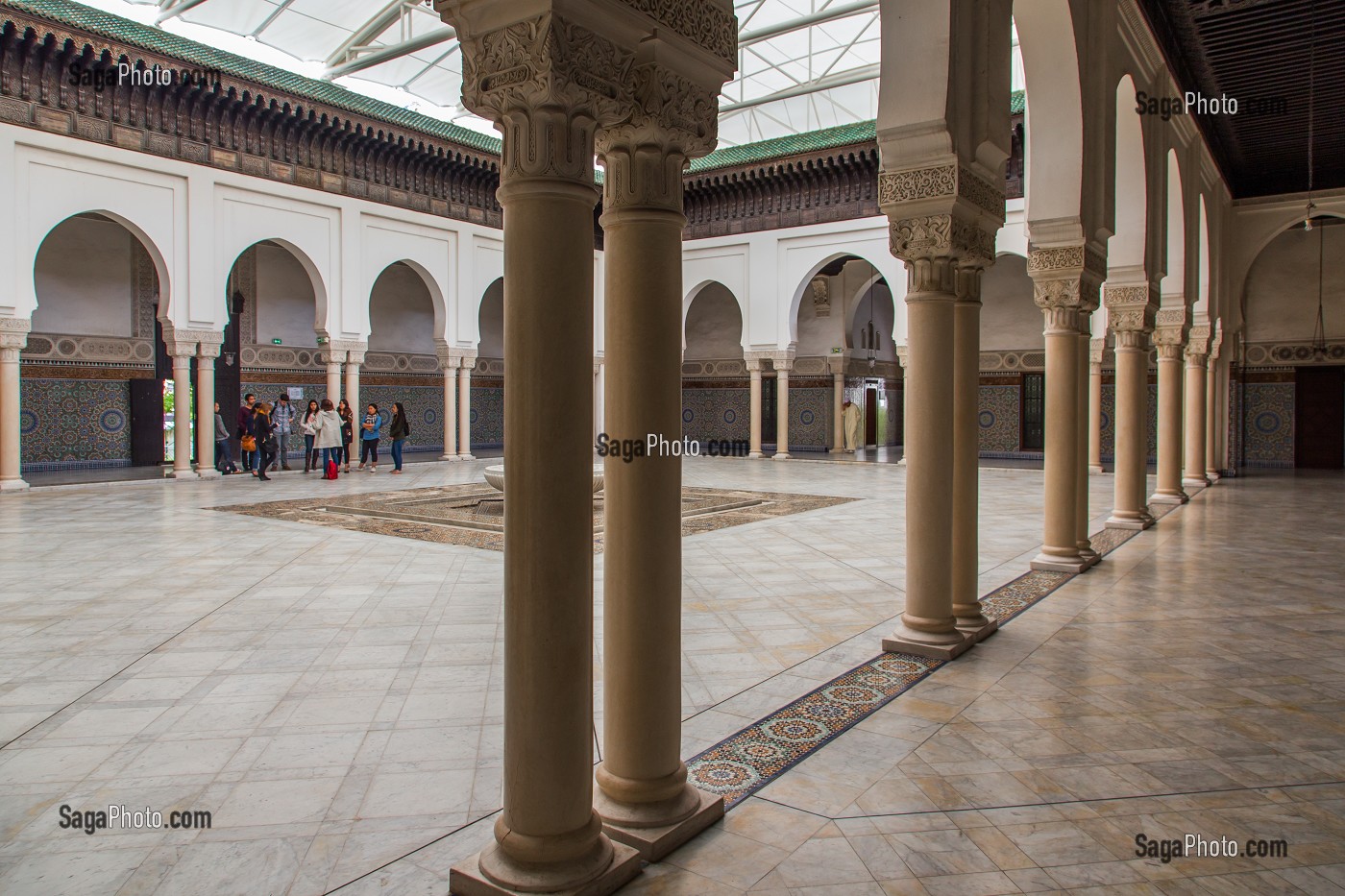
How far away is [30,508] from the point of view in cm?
888

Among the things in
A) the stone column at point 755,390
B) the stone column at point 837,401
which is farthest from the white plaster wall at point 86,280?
the stone column at point 837,401

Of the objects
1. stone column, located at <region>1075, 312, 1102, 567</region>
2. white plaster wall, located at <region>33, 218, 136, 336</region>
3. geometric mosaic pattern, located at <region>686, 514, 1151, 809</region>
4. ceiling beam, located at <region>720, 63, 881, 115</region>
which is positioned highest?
ceiling beam, located at <region>720, 63, 881, 115</region>

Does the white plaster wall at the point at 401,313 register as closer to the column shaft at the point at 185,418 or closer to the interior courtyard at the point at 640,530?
the interior courtyard at the point at 640,530

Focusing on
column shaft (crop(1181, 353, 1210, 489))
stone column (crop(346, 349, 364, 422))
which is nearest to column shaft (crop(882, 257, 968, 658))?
column shaft (crop(1181, 353, 1210, 489))

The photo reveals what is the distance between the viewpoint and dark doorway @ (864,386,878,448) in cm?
2186

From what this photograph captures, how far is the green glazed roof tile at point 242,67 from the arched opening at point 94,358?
2889mm

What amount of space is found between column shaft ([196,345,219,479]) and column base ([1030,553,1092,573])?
452 inches

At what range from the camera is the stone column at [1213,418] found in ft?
42.6

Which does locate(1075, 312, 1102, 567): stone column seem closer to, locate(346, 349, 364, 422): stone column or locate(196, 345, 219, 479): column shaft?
locate(196, 345, 219, 479): column shaft

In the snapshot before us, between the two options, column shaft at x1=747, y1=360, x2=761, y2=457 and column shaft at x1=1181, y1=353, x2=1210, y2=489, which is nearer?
column shaft at x1=1181, y1=353, x2=1210, y2=489

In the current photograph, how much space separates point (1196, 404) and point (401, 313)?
15.3 m

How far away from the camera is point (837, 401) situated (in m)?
20.1

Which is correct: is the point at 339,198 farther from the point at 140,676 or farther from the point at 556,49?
the point at 556,49

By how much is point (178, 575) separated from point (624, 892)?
4.76m
